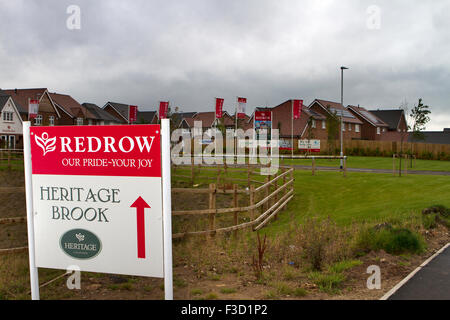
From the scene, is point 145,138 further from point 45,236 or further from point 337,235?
point 337,235

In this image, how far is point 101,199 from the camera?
517cm

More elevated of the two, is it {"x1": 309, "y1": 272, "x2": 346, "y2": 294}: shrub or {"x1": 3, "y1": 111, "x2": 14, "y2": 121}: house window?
{"x1": 3, "y1": 111, "x2": 14, "y2": 121}: house window

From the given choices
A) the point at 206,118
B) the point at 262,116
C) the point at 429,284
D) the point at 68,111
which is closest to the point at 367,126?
the point at 206,118

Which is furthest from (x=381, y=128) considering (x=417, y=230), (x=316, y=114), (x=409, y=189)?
(x=417, y=230)

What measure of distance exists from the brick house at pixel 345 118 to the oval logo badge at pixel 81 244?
57.4m

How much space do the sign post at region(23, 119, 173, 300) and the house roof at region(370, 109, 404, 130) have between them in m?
78.7

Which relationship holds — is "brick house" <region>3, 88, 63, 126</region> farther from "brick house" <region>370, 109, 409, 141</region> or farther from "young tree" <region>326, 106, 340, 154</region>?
"brick house" <region>370, 109, 409, 141</region>

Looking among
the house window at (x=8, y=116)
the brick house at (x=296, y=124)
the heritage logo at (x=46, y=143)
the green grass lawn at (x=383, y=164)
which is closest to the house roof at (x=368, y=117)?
the brick house at (x=296, y=124)

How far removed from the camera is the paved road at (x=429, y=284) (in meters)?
5.77

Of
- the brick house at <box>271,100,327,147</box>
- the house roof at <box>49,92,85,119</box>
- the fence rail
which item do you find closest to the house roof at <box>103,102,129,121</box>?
the house roof at <box>49,92,85,119</box>

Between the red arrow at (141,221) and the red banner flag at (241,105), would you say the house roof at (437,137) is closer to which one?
the red banner flag at (241,105)

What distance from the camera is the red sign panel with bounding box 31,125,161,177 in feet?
16.2

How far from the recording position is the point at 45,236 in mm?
5434
